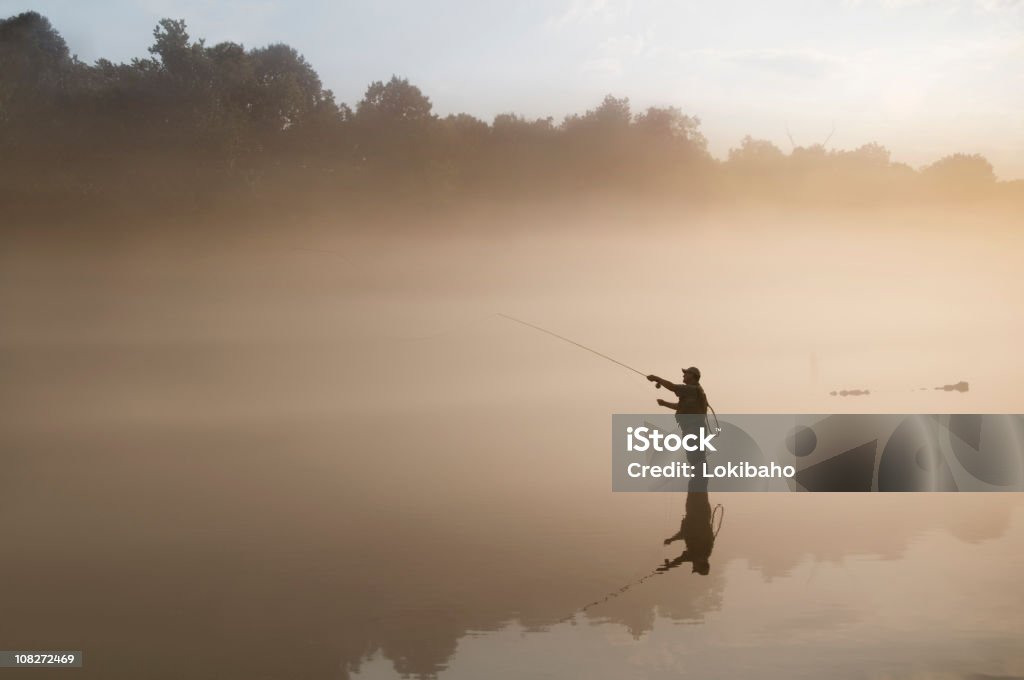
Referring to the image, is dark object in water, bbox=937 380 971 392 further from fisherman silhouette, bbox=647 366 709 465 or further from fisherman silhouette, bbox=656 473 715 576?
fisherman silhouette, bbox=647 366 709 465

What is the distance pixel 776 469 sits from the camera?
75.2 feet

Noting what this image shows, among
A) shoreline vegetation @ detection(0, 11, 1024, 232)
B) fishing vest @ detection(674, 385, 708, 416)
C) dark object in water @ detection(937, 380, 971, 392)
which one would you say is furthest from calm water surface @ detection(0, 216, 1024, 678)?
shoreline vegetation @ detection(0, 11, 1024, 232)

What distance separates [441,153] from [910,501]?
236ft

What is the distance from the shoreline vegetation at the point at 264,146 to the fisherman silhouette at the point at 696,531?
61595mm

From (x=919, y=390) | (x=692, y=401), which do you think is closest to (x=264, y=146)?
(x=919, y=390)

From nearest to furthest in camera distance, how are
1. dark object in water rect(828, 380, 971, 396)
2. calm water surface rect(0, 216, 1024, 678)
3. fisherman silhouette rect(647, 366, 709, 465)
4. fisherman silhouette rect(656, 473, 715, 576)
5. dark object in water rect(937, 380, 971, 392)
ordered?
calm water surface rect(0, 216, 1024, 678) → fisherman silhouette rect(656, 473, 715, 576) → fisherman silhouette rect(647, 366, 709, 465) → dark object in water rect(828, 380, 971, 396) → dark object in water rect(937, 380, 971, 392)

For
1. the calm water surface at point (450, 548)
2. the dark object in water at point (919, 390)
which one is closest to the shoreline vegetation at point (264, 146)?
the calm water surface at point (450, 548)

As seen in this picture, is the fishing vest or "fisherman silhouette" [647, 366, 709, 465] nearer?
"fisherman silhouette" [647, 366, 709, 465]

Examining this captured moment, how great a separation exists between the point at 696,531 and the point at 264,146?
236 ft

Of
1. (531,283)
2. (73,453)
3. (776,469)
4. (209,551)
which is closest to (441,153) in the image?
(531,283)

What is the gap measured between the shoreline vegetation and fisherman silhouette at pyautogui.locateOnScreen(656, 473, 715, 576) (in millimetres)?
61595

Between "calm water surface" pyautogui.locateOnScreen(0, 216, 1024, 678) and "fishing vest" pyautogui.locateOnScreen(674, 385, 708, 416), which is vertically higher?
"fishing vest" pyautogui.locateOnScreen(674, 385, 708, 416)

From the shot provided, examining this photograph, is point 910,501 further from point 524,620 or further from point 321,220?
point 321,220

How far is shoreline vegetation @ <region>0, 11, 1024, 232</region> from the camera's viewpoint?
76875 mm
